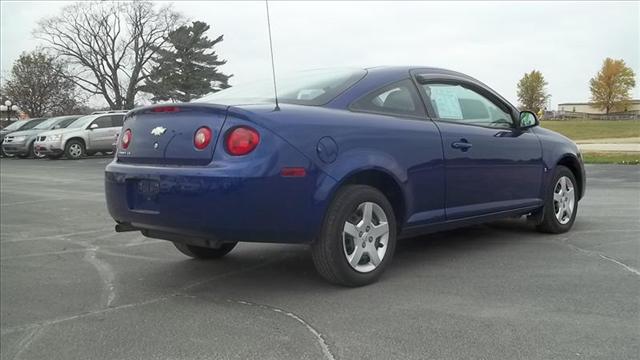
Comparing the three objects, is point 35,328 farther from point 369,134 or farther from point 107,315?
point 369,134

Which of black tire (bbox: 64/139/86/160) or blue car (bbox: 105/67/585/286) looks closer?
blue car (bbox: 105/67/585/286)

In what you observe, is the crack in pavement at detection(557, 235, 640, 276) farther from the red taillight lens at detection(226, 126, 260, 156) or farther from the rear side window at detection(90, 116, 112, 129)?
the rear side window at detection(90, 116, 112, 129)

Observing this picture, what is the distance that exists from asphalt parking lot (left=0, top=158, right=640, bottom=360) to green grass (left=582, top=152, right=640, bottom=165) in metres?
9.96

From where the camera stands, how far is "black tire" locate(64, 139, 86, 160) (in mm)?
21859

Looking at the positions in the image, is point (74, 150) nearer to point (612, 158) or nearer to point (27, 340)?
point (612, 158)

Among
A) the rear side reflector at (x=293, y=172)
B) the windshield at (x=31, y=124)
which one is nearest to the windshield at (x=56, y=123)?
the windshield at (x=31, y=124)

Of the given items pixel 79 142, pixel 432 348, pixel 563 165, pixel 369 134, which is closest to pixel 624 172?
pixel 563 165

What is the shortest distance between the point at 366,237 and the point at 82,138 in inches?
795

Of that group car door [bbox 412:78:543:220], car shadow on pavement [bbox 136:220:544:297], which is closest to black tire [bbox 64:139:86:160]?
car shadow on pavement [bbox 136:220:544:297]

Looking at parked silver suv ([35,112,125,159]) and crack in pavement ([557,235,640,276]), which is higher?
parked silver suv ([35,112,125,159])

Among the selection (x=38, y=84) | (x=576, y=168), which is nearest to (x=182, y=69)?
(x=38, y=84)

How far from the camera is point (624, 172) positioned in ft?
41.9

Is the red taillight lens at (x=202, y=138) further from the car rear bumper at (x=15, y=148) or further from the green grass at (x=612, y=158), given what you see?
the car rear bumper at (x=15, y=148)

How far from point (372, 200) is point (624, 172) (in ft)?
34.1
